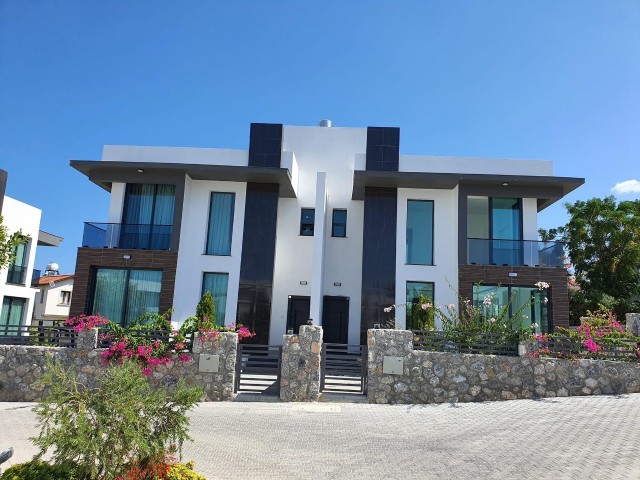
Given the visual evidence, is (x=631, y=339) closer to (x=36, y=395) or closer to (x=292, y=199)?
(x=292, y=199)

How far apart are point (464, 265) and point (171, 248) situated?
9.62 meters

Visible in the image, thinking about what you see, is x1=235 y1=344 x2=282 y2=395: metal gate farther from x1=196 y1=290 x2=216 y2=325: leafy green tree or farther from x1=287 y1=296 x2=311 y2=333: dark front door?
x1=287 y1=296 x2=311 y2=333: dark front door

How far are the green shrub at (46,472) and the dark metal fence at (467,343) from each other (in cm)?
758

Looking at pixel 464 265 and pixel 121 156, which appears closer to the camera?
pixel 464 265

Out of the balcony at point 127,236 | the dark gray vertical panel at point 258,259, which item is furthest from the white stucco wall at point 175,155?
the balcony at point 127,236

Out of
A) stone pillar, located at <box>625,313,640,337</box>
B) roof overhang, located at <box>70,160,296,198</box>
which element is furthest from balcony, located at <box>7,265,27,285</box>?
stone pillar, located at <box>625,313,640,337</box>

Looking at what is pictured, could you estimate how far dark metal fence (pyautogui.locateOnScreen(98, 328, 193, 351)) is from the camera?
10.3 m

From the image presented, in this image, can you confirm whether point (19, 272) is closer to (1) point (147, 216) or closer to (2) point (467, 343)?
(1) point (147, 216)

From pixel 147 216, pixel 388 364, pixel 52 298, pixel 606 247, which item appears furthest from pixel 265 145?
pixel 52 298

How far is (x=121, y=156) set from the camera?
1639 cm

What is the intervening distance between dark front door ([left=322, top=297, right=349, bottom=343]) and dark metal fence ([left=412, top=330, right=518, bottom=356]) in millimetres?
6000

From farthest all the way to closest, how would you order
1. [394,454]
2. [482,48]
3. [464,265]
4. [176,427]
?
→ [464,265], [482,48], [394,454], [176,427]

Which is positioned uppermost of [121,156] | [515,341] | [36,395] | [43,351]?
[121,156]

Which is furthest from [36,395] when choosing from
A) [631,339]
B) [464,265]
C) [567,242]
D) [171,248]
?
[567,242]
